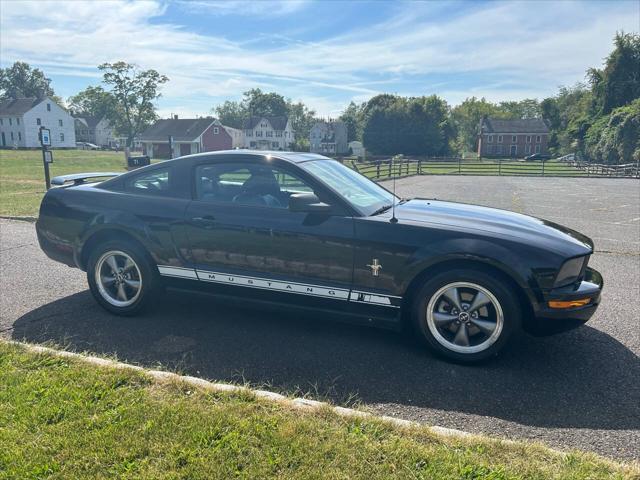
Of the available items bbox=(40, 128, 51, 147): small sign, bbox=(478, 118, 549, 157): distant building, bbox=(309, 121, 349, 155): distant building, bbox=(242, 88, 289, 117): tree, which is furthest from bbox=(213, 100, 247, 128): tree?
bbox=(40, 128, 51, 147): small sign

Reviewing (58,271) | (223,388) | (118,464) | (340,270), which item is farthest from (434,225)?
(58,271)

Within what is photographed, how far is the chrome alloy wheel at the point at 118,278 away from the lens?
169 inches

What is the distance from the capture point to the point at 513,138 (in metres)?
81.9

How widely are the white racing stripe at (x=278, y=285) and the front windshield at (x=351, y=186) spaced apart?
26.1 inches

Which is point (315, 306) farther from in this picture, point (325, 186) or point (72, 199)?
point (72, 199)

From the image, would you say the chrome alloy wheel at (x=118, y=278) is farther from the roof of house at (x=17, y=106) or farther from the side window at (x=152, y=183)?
the roof of house at (x=17, y=106)

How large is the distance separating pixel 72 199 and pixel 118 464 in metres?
3.04

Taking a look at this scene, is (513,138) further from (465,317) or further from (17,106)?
(465,317)

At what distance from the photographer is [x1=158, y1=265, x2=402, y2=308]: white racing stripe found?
359 cm

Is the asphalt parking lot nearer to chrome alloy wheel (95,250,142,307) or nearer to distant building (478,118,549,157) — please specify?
chrome alloy wheel (95,250,142,307)

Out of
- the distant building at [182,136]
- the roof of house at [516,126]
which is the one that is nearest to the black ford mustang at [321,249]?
the distant building at [182,136]

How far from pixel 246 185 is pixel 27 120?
246ft

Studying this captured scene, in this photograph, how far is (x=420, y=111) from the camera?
6600cm

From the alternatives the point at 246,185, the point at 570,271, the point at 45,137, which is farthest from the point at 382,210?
the point at 45,137
